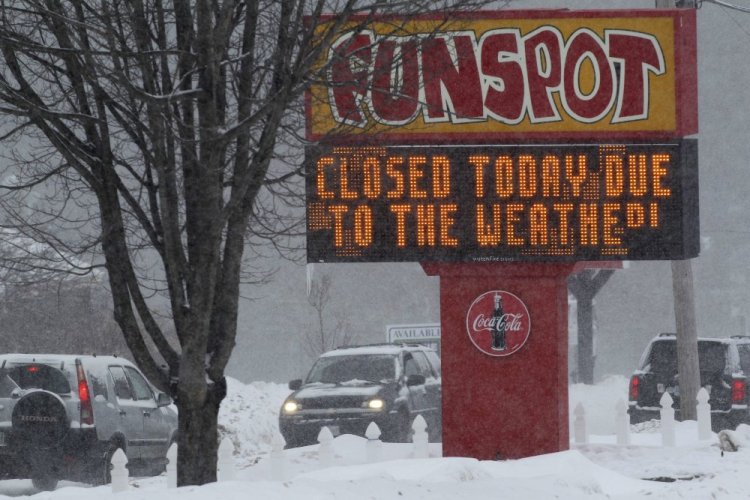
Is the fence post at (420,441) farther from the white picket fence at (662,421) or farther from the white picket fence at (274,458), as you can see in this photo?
the white picket fence at (662,421)

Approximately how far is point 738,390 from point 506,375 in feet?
26.4

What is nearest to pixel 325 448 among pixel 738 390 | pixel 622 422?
pixel 622 422

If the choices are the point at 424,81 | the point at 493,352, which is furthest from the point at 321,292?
the point at 424,81

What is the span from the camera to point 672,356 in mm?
23562

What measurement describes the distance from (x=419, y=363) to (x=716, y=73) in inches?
3117

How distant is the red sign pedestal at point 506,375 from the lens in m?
15.1

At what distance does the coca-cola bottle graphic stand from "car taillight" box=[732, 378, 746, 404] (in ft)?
26.0

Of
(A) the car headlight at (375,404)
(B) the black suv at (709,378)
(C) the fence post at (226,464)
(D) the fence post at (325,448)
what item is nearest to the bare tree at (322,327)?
(B) the black suv at (709,378)

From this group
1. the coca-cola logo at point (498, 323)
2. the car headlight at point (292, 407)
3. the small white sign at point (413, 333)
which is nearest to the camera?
the coca-cola logo at point (498, 323)

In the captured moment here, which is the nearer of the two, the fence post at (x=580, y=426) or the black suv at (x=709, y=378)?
the fence post at (x=580, y=426)

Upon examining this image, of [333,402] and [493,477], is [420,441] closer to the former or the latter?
[493,477]

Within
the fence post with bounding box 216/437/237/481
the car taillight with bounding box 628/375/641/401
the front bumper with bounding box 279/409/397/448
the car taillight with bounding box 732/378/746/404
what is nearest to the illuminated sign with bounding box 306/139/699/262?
the fence post with bounding box 216/437/237/481

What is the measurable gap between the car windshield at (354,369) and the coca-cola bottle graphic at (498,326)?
4747 mm

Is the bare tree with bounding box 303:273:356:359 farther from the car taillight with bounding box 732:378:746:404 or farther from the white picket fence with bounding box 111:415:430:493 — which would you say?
the white picket fence with bounding box 111:415:430:493
